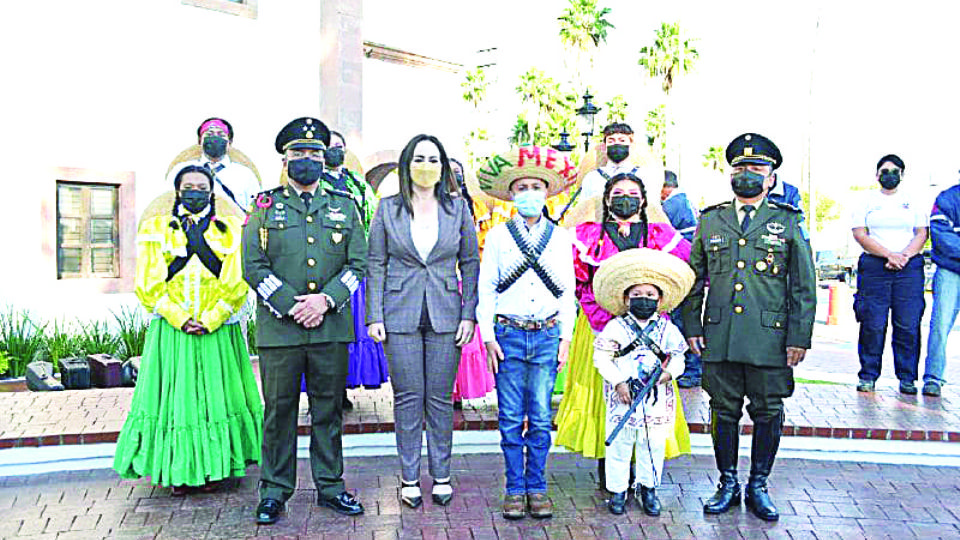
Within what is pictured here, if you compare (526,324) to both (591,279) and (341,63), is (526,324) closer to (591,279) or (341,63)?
(591,279)

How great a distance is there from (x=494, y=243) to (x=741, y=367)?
1.68 meters

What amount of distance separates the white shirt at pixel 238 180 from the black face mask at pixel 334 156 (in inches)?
24.1

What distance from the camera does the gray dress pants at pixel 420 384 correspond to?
5.20 m

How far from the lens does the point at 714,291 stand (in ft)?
17.3

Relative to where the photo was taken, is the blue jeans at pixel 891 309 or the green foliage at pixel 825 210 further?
the green foliage at pixel 825 210

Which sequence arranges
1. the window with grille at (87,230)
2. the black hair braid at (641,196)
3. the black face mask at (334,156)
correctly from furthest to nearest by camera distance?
the window with grille at (87,230)
the black face mask at (334,156)
the black hair braid at (641,196)

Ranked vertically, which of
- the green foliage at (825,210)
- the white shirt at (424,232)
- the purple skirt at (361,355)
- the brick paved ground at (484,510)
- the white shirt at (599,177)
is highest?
the green foliage at (825,210)

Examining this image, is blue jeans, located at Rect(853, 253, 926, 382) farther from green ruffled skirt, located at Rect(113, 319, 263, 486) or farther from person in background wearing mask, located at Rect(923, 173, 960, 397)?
green ruffled skirt, located at Rect(113, 319, 263, 486)

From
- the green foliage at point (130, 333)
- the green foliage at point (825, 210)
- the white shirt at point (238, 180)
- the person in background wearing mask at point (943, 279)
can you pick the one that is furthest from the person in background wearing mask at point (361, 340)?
the green foliage at point (825, 210)

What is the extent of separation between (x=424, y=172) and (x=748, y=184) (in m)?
1.93

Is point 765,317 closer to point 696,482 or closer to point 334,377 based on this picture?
point 696,482

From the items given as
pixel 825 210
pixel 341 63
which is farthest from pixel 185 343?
pixel 825 210

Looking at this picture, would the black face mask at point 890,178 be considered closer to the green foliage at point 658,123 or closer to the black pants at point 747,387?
the black pants at point 747,387

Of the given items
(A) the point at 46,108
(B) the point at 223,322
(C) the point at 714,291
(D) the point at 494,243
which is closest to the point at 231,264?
(B) the point at 223,322
